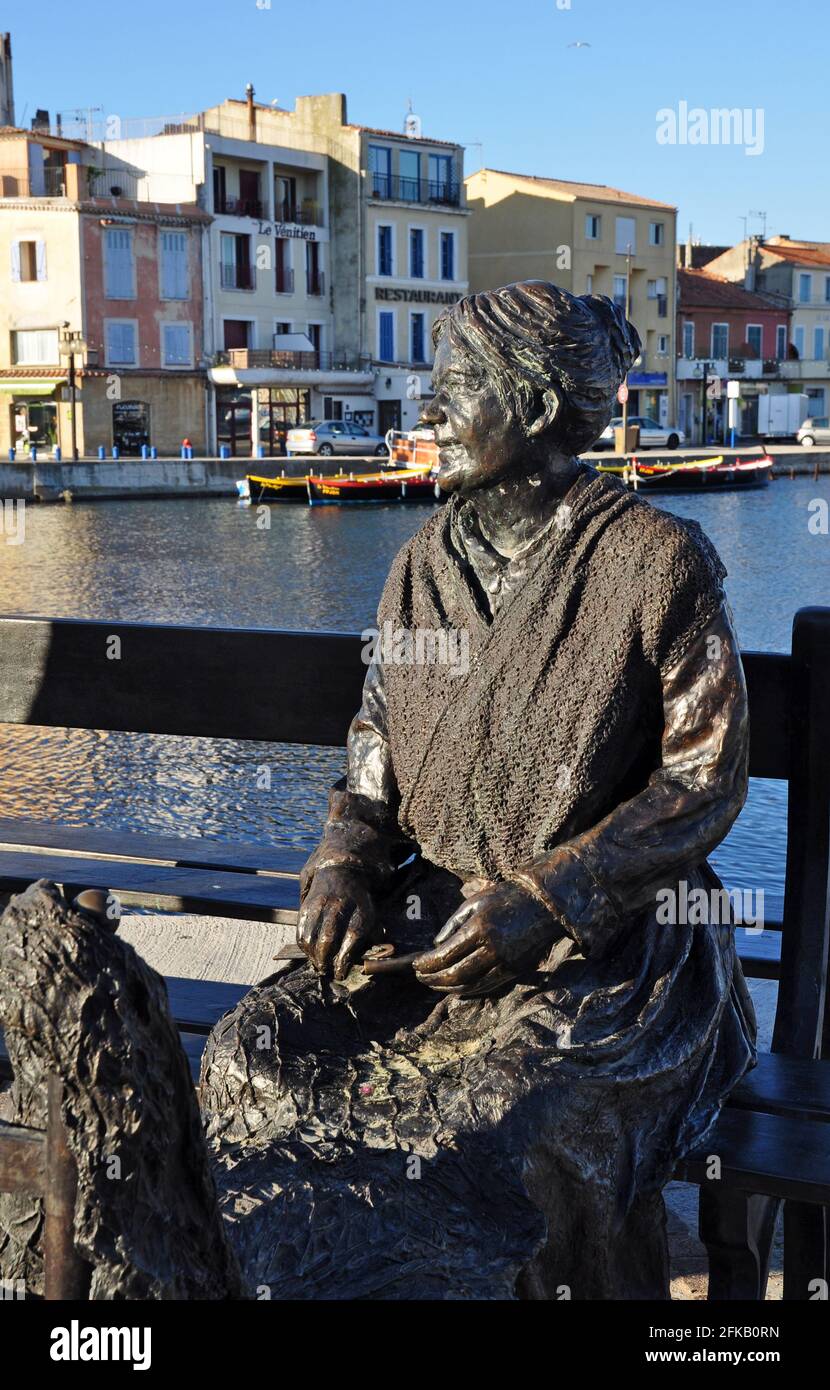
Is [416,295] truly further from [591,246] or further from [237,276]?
[591,246]

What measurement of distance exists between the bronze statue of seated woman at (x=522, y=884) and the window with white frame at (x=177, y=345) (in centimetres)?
4133

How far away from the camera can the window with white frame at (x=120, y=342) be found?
4191cm

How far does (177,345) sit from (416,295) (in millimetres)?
8850

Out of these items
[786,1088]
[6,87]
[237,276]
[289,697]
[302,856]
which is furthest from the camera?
[6,87]

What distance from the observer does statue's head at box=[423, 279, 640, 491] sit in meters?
2.39

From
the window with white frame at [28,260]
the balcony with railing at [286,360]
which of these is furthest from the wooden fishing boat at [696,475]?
the window with white frame at [28,260]

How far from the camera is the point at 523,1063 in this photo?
2133mm

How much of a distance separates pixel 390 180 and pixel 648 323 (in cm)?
1122

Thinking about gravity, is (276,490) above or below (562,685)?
below

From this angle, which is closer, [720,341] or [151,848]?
[151,848]

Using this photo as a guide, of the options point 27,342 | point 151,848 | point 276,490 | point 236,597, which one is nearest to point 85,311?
point 27,342

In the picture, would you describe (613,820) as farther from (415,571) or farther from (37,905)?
(37,905)

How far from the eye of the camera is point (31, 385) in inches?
1570
